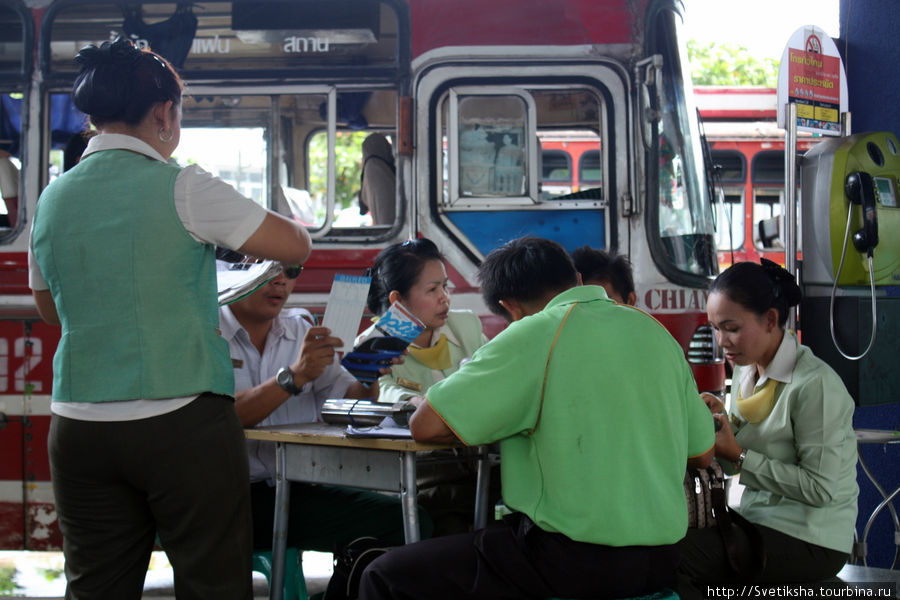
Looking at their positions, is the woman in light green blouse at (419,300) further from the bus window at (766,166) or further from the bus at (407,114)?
the bus window at (766,166)

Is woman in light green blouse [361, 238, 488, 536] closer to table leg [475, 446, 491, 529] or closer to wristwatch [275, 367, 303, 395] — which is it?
table leg [475, 446, 491, 529]

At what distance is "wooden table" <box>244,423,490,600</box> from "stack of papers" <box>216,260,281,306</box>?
0.47 m

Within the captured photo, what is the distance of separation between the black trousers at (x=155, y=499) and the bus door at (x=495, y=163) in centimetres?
231

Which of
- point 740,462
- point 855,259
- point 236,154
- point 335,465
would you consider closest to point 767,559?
point 740,462

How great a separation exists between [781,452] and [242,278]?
173cm

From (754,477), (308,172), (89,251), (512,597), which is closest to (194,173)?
(89,251)

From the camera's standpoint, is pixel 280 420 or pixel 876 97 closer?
pixel 280 420

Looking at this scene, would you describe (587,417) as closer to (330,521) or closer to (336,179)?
(330,521)

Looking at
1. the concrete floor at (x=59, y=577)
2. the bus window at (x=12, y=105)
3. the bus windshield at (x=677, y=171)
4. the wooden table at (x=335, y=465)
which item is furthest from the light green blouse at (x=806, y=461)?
the bus window at (x=12, y=105)

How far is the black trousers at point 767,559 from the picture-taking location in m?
Answer: 2.65

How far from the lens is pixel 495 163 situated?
173 inches

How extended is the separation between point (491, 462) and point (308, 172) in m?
2.26

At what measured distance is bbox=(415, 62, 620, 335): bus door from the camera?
4.38 m

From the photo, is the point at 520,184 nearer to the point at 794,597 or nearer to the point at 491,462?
the point at 491,462
